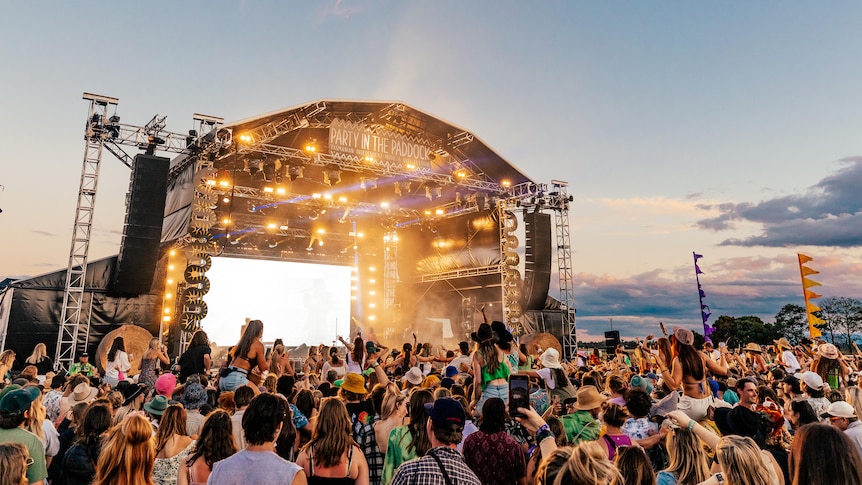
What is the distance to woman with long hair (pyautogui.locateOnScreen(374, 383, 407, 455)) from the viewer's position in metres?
3.90

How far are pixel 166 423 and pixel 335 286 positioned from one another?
64.2 ft

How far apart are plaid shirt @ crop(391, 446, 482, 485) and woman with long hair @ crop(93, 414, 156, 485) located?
5.05ft

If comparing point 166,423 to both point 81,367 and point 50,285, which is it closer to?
point 81,367

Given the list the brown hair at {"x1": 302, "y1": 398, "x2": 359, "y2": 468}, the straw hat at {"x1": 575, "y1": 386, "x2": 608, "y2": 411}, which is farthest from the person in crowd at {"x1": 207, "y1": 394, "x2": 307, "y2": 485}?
the straw hat at {"x1": 575, "y1": 386, "x2": 608, "y2": 411}

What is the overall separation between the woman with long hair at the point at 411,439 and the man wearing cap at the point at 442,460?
830mm

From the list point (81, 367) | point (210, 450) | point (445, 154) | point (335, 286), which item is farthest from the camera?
point (335, 286)

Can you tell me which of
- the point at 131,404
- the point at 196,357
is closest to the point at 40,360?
the point at 196,357

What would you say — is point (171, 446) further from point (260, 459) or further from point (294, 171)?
point (294, 171)

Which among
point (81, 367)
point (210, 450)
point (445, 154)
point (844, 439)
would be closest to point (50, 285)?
point (81, 367)

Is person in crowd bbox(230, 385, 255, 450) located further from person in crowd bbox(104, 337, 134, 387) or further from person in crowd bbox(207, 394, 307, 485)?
person in crowd bbox(104, 337, 134, 387)

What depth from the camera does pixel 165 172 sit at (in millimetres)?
14414

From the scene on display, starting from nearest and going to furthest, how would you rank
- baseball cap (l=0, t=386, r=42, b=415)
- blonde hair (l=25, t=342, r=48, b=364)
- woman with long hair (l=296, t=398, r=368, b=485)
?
woman with long hair (l=296, t=398, r=368, b=485), baseball cap (l=0, t=386, r=42, b=415), blonde hair (l=25, t=342, r=48, b=364)

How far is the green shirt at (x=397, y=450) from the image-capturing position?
3461 millimetres

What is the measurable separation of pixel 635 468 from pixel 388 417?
2.02m
